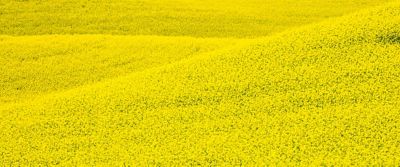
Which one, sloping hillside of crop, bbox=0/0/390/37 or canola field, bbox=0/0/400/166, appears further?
sloping hillside of crop, bbox=0/0/390/37

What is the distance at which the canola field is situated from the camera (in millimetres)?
2863

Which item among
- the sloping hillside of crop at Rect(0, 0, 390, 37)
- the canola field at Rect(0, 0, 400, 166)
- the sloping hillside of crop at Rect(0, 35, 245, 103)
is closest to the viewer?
the canola field at Rect(0, 0, 400, 166)

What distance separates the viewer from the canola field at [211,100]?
9.39 ft

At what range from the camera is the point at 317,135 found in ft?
9.46

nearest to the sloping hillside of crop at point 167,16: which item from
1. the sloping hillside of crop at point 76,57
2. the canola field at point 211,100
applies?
the sloping hillside of crop at point 76,57

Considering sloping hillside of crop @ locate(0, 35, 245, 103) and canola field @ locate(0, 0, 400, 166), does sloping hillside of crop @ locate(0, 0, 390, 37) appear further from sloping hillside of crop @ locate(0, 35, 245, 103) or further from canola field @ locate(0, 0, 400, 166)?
canola field @ locate(0, 0, 400, 166)

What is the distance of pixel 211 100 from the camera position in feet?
11.2

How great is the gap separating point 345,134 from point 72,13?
4.23 meters

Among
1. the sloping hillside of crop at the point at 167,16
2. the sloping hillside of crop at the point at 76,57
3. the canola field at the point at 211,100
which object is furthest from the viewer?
the sloping hillside of crop at the point at 167,16

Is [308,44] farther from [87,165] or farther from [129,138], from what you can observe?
[87,165]

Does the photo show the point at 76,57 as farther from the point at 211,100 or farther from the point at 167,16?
the point at 211,100

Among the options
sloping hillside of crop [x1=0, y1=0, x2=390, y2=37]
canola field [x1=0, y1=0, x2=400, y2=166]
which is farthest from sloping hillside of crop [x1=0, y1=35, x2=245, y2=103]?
sloping hillside of crop [x1=0, y1=0, x2=390, y2=37]

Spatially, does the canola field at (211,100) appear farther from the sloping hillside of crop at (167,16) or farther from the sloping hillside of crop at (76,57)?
the sloping hillside of crop at (167,16)

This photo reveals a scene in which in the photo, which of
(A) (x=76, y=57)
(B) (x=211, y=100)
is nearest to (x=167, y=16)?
(A) (x=76, y=57)
